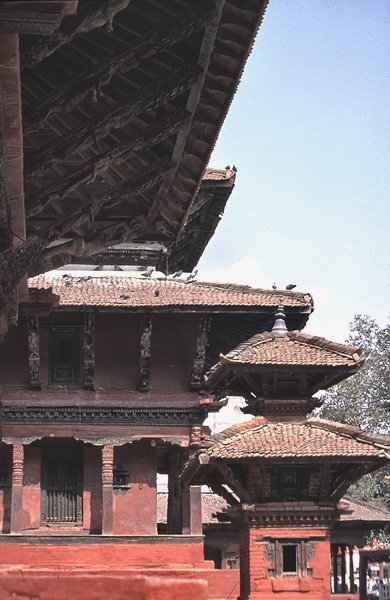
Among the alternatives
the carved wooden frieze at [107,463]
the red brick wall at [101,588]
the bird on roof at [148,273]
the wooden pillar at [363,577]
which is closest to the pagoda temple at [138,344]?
the red brick wall at [101,588]

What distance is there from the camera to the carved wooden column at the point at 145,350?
2605 cm

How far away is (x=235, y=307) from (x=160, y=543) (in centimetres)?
542

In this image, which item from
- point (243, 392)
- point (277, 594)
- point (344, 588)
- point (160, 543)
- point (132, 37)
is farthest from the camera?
point (344, 588)

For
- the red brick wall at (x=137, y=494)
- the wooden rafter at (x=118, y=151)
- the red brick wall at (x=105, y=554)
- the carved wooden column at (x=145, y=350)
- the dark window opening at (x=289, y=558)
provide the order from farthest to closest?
the red brick wall at (x=137, y=494)
the carved wooden column at (x=145, y=350)
the red brick wall at (x=105, y=554)
the dark window opening at (x=289, y=558)
the wooden rafter at (x=118, y=151)

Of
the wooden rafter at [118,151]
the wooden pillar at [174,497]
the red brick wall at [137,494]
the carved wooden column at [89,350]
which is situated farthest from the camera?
the wooden pillar at [174,497]

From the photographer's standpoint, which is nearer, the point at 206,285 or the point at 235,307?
the point at 235,307

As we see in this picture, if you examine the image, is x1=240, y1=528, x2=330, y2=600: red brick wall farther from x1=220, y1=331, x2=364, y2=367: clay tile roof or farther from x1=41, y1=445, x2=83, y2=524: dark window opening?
x1=41, y1=445, x2=83, y2=524: dark window opening

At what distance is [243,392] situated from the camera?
23172mm

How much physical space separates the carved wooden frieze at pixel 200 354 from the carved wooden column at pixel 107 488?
7.76ft

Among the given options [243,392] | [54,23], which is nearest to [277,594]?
[243,392]

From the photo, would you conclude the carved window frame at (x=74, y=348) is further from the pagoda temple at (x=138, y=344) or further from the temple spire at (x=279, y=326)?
the temple spire at (x=279, y=326)

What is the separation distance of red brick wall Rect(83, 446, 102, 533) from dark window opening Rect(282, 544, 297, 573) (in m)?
6.56

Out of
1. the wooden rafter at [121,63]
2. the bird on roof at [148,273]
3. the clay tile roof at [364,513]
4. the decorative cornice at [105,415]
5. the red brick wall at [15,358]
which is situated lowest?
the clay tile roof at [364,513]

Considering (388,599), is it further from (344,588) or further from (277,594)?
(277,594)
